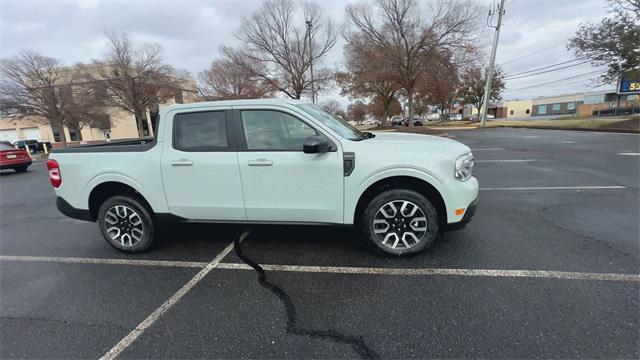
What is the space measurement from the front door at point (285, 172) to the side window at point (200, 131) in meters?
0.25

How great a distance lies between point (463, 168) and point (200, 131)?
10.0 ft

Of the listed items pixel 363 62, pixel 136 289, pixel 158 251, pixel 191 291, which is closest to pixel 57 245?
pixel 158 251

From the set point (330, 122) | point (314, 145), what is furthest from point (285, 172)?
point (330, 122)

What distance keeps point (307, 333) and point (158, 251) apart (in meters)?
2.61

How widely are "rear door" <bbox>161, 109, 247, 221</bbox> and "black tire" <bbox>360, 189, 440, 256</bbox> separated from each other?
150 cm

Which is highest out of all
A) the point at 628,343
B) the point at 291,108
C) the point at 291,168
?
the point at 291,108

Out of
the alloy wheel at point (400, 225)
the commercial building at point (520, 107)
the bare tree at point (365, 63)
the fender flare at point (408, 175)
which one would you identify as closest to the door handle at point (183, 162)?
the fender flare at point (408, 175)

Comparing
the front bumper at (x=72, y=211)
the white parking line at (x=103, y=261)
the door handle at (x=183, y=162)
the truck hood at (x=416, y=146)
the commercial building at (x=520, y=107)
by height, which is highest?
the commercial building at (x=520, y=107)

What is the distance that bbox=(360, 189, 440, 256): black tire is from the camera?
10.4ft

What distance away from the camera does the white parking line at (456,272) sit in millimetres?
2797

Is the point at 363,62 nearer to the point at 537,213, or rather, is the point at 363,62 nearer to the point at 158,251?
the point at 537,213

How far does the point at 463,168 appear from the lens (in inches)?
124

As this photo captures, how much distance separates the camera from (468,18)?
2355 cm

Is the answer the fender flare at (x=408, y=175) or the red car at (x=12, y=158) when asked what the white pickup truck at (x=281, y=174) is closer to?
the fender flare at (x=408, y=175)
